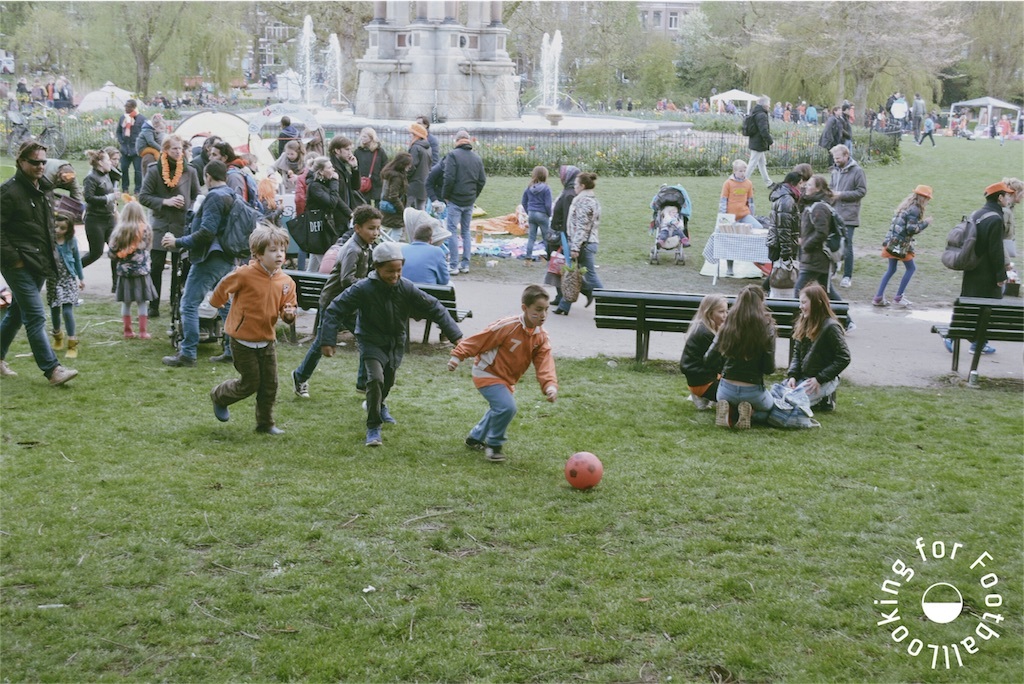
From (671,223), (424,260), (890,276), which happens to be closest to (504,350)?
(424,260)

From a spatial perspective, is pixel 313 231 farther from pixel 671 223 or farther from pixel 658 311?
pixel 671 223

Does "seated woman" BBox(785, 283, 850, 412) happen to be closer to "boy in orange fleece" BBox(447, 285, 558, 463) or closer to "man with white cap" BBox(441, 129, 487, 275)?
"boy in orange fleece" BBox(447, 285, 558, 463)

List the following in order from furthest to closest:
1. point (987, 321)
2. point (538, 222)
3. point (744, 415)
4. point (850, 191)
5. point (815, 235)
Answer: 1. point (538, 222)
2. point (850, 191)
3. point (815, 235)
4. point (987, 321)
5. point (744, 415)

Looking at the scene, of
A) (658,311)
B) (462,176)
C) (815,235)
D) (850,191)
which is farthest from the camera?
(462,176)

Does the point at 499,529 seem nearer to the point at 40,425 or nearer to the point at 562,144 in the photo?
the point at 40,425

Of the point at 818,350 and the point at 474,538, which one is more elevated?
the point at 818,350

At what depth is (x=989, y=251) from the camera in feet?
36.8

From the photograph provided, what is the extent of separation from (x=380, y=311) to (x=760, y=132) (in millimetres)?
16874

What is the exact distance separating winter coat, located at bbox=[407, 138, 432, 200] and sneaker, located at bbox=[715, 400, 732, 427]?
314 inches

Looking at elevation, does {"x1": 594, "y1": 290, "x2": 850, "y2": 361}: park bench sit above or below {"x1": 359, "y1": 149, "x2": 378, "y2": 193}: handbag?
below

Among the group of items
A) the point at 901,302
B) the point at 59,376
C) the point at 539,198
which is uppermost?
the point at 539,198

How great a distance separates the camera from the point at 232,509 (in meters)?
6.53

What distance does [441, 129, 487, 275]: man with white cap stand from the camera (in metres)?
14.8

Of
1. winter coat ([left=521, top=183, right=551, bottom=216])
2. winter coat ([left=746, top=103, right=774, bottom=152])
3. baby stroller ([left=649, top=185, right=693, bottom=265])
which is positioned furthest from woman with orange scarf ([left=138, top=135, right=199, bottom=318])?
winter coat ([left=746, top=103, right=774, bottom=152])
